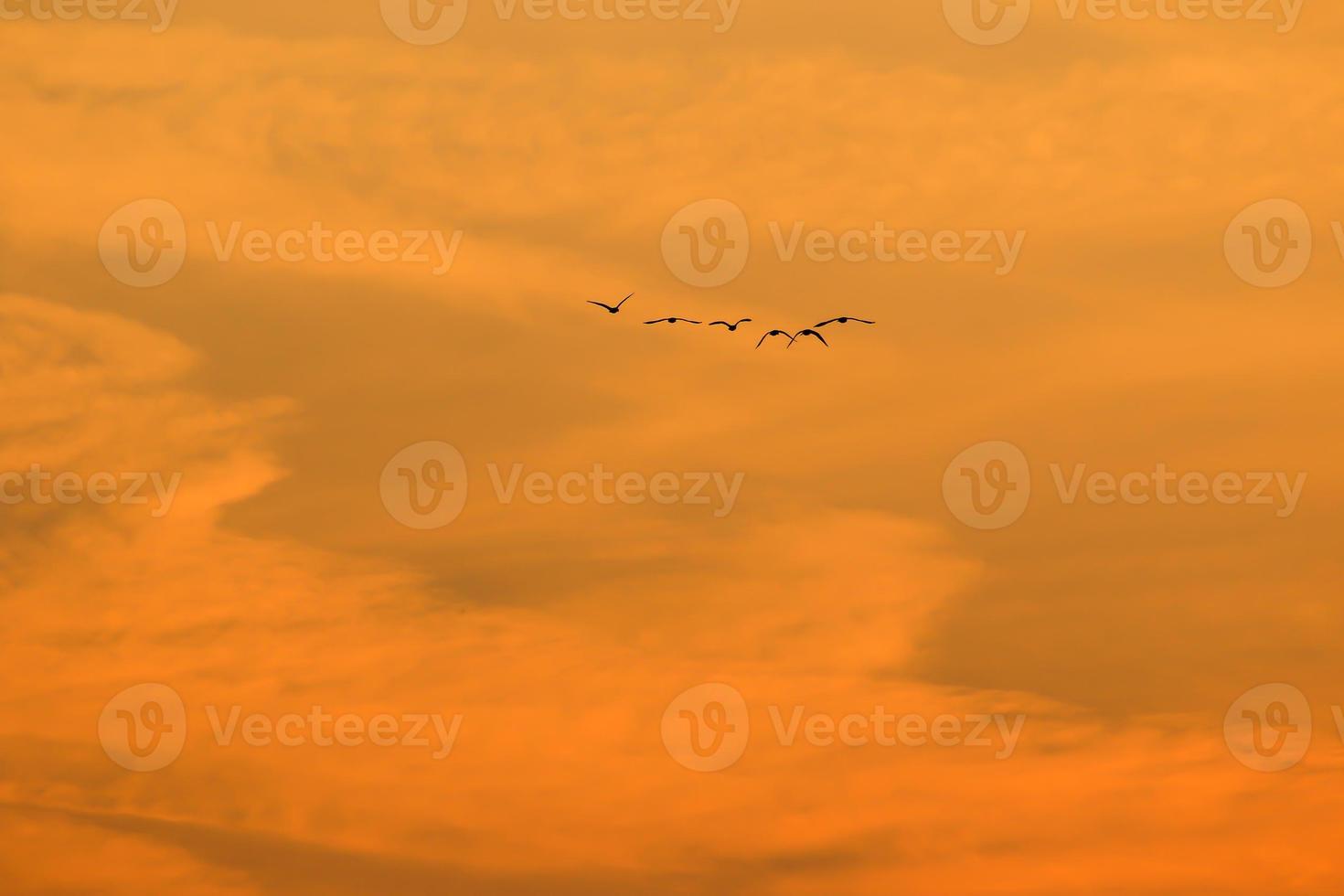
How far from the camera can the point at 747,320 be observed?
94.1m

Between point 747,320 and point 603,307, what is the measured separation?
709 centimetres

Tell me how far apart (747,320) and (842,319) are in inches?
238

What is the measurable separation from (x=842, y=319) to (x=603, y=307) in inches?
453

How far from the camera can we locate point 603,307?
96.3 m

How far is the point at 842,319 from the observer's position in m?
97.9
